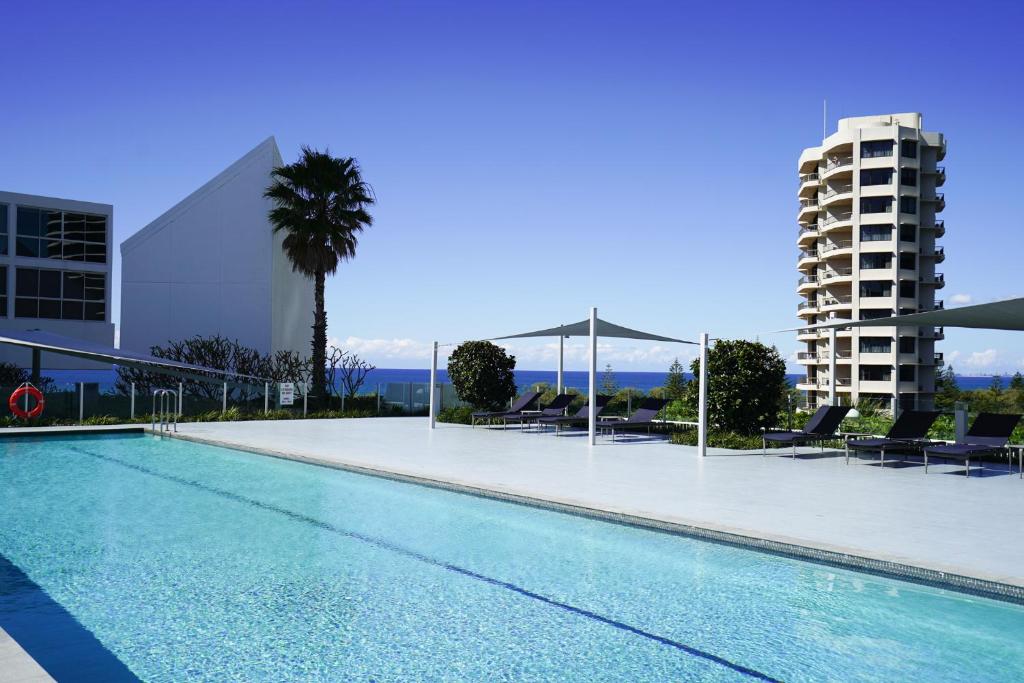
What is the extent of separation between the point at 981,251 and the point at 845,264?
13943 mm

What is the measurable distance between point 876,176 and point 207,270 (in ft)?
174

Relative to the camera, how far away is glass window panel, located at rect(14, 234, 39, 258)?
3288cm

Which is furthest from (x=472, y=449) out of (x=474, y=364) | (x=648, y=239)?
(x=648, y=239)

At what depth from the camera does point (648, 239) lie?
129 ft

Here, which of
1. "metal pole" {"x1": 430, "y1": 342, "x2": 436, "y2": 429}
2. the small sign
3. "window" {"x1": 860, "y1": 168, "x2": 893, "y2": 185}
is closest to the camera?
"metal pole" {"x1": 430, "y1": 342, "x2": 436, "y2": 429}

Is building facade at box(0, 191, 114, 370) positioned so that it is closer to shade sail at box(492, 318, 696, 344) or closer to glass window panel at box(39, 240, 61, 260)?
glass window panel at box(39, 240, 61, 260)

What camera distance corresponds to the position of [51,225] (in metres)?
33.8

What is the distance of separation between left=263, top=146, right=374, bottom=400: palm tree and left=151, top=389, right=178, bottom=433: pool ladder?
521cm

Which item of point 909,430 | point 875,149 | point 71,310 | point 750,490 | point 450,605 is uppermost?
point 875,149

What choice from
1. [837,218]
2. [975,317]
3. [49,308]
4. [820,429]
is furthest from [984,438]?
[837,218]

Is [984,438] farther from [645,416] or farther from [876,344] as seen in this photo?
[876,344]

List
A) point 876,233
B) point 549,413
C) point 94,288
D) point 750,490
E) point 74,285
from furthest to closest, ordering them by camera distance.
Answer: point 876,233 < point 94,288 < point 74,285 < point 549,413 < point 750,490

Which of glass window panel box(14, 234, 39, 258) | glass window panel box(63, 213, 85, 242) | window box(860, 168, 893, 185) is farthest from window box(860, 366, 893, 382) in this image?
glass window panel box(14, 234, 39, 258)

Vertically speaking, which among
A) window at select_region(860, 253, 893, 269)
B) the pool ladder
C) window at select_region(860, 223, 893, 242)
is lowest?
the pool ladder
